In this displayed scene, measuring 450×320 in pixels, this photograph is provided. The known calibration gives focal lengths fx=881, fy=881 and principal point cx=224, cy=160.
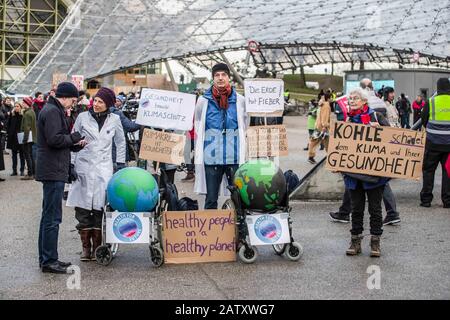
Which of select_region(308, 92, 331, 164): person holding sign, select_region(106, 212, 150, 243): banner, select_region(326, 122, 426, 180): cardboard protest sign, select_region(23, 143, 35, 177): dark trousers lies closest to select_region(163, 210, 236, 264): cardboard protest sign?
select_region(106, 212, 150, 243): banner

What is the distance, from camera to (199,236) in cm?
833

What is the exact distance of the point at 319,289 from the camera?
7.08 meters

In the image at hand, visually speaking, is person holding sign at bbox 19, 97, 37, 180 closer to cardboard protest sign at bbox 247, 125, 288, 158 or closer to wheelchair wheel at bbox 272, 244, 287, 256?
cardboard protest sign at bbox 247, 125, 288, 158

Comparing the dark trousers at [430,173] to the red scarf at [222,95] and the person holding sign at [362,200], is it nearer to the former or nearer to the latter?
the person holding sign at [362,200]

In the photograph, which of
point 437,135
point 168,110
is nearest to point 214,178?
point 168,110

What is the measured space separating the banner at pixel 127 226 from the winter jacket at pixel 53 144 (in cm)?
62

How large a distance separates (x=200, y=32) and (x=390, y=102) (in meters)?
26.6

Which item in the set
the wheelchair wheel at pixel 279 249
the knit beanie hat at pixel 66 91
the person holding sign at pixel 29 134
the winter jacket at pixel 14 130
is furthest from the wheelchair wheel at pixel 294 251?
the winter jacket at pixel 14 130

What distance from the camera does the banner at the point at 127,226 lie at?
820cm

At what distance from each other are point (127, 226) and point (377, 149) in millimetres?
2612

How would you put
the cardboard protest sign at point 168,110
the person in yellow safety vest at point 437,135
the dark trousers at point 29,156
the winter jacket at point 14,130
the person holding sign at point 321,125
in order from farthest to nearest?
the person holding sign at point 321,125 < the winter jacket at point 14,130 < the dark trousers at point 29,156 < the person in yellow safety vest at point 437,135 < the cardboard protest sign at point 168,110

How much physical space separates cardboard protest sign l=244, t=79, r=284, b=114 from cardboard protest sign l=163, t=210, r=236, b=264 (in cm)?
129
